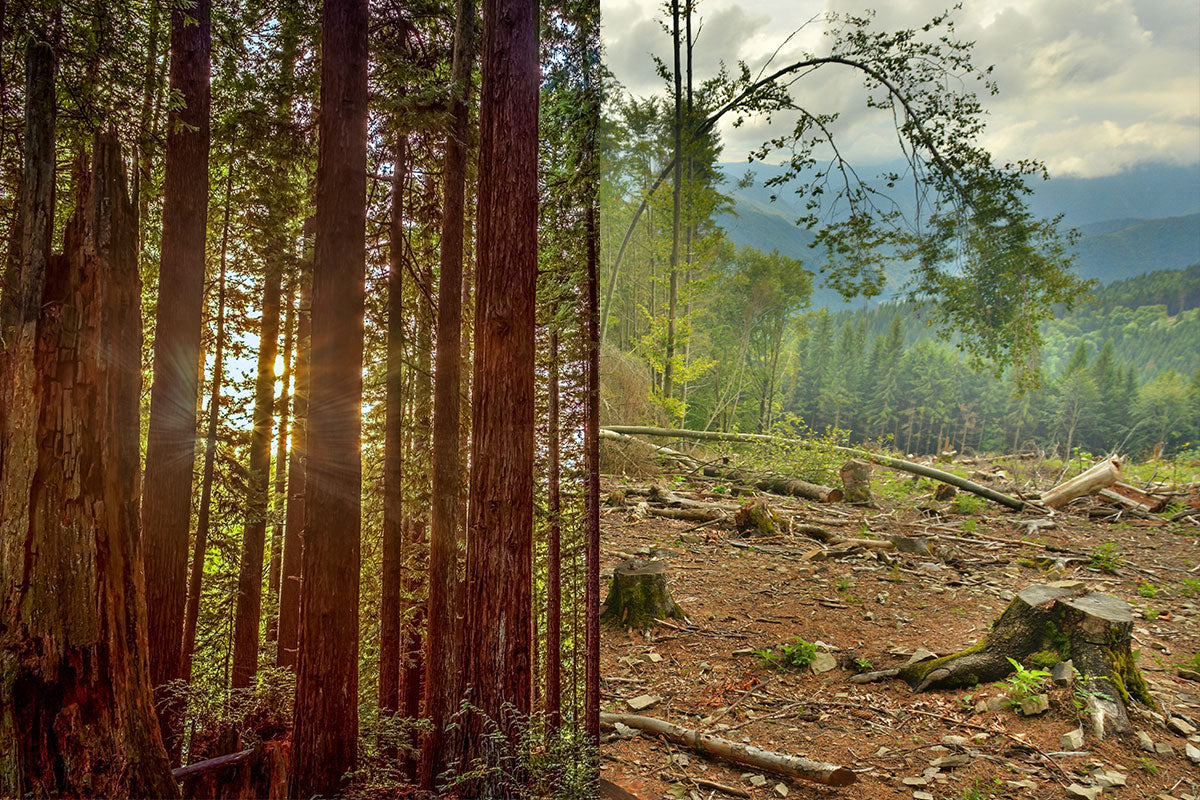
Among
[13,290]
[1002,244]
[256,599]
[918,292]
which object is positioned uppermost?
[1002,244]

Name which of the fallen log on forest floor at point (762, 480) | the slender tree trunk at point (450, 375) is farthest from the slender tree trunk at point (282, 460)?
the fallen log on forest floor at point (762, 480)

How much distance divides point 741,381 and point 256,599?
80.3 inches

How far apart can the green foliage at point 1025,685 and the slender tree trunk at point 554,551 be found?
62.7 inches

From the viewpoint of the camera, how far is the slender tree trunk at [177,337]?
157 centimetres

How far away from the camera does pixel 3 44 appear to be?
3.96ft

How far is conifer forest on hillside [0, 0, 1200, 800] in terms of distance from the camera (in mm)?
1144

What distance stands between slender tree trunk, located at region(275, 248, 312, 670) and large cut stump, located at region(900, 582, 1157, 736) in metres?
2.14

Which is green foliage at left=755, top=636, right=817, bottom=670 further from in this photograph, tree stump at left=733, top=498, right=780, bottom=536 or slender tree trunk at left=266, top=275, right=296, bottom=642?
slender tree trunk at left=266, top=275, right=296, bottom=642

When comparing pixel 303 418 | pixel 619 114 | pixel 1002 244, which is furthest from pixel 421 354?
pixel 1002 244

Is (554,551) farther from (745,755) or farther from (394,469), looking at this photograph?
(394,469)

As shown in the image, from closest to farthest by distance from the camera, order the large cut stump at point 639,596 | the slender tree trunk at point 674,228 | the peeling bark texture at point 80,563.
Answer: the peeling bark texture at point 80,563 < the slender tree trunk at point 674,228 < the large cut stump at point 639,596

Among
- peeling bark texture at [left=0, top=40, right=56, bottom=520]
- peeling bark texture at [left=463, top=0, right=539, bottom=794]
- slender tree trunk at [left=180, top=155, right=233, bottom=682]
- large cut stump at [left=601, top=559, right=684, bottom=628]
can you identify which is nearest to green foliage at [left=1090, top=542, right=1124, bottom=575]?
large cut stump at [left=601, top=559, right=684, bottom=628]

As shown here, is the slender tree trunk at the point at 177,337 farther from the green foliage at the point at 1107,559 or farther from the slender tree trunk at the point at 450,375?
the green foliage at the point at 1107,559

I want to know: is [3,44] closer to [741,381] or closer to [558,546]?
[741,381]
